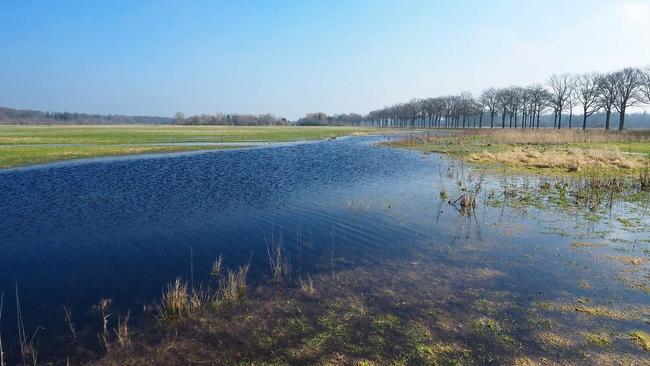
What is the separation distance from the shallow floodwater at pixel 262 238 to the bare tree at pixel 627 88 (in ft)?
235

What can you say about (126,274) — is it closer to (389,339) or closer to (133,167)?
(389,339)

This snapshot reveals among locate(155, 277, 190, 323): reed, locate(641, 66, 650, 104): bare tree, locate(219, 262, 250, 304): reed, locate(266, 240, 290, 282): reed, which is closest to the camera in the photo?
locate(155, 277, 190, 323): reed

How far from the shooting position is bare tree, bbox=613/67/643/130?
2820 inches

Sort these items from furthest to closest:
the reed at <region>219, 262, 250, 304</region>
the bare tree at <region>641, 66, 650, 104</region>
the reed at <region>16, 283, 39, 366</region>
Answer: the bare tree at <region>641, 66, 650, 104</region> < the reed at <region>219, 262, 250, 304</region> < the reed at <region>16, 283, 39, 366</region>

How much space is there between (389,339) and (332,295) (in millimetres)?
2130

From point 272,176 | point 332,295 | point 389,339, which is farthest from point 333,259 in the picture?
point 272,176

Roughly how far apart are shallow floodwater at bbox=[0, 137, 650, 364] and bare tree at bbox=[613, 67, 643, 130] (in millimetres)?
71776

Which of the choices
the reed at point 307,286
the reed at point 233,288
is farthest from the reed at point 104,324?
the reed at point 307,286

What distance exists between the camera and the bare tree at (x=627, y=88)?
71625 mm

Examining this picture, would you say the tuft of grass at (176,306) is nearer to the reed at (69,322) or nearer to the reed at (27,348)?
the reed at (69,322)

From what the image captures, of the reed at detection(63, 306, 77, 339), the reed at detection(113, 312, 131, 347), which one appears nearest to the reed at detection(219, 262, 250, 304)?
the reed at detection(113, 312, 131, 347)

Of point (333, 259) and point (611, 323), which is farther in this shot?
point (333, 259)

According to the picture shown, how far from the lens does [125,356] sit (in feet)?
20.9

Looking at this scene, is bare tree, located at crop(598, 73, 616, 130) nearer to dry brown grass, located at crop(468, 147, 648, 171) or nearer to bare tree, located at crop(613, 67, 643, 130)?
bare tree, located at crop(613, 67, 643, 130)
